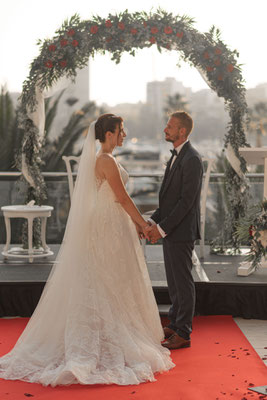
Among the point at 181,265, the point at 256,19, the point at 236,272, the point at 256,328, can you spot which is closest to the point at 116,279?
the point at 181,265

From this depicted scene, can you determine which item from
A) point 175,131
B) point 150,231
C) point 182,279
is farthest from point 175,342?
point 175,131

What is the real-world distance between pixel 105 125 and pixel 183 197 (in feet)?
2.20

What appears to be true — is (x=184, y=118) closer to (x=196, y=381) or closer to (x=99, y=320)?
(x=99, y=320)

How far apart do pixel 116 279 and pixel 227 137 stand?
3478 mm

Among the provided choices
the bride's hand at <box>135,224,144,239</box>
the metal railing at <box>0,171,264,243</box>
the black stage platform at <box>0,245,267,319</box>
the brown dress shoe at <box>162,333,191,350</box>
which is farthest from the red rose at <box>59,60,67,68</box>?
the brown dress shoe at <box>162,333,191,350</box>

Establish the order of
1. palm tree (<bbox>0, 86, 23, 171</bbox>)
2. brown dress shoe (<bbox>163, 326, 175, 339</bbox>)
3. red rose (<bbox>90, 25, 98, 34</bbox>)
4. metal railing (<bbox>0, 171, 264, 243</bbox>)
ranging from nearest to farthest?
brown dress shoe (<bbox>163, 326, 175, 339</bbox>) < red rose (<bbox>90, 25, 98, 34</bbox>) < metal railing (<bbox>0, 171, 264, 243</bbox>) < palm tree (<bbox>0, 86, 23, 171</bbox>)

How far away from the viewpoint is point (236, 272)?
589 centimetres

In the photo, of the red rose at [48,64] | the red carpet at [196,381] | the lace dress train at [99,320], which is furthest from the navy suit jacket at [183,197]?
the red rose at [48,64]

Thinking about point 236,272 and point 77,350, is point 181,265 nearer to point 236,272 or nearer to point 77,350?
point 77,350

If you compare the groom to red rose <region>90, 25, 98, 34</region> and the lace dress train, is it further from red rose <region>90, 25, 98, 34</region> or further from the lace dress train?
red rose <region>90, 25, 98, 34</region>

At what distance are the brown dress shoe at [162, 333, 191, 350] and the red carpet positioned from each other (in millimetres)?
41

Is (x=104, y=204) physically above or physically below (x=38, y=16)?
below

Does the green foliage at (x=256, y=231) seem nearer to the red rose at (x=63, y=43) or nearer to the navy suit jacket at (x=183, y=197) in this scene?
the navy suit jacket at (x=183, y=197)

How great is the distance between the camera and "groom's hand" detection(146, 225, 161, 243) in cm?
420
